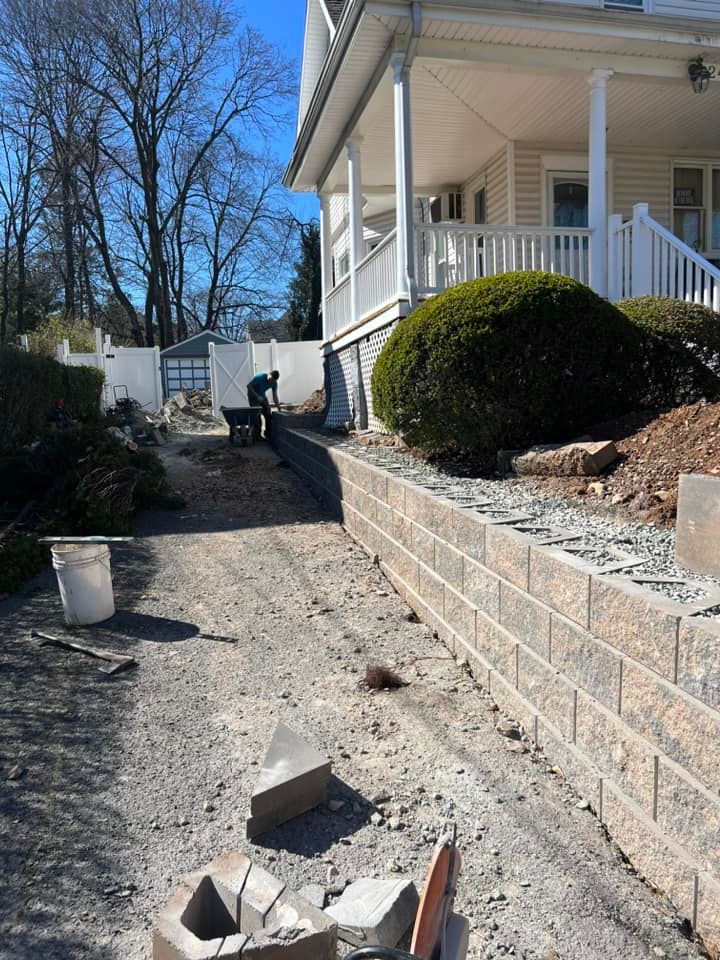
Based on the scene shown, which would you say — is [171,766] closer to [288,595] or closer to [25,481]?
[288,595]

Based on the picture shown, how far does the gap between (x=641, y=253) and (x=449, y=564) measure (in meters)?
5.91

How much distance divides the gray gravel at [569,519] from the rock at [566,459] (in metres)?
0.18

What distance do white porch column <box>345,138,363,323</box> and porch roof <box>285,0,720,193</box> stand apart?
277 millimetres

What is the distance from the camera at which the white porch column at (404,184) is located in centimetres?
821

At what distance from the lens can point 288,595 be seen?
542 centimetres

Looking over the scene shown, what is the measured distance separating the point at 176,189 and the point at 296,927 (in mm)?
34774

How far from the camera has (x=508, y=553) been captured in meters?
3.27

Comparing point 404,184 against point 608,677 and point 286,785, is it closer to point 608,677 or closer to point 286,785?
point 608,677

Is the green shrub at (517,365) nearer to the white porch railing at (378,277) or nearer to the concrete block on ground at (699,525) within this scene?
the concrete block on ground at (699,525)

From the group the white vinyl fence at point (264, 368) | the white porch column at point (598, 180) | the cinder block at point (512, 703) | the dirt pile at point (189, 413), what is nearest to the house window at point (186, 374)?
the dirt pile at point (189, 413)

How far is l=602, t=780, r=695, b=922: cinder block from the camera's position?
6.79 feet

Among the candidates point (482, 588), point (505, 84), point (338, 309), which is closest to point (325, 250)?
point (338, 309)

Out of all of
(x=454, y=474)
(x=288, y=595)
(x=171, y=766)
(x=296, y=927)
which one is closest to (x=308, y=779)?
(x=171, y=766)

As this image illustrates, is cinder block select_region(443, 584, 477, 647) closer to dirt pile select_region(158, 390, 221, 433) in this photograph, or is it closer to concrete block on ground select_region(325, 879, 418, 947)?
concrete block on ground select_region(325, 879, 418, 947)
